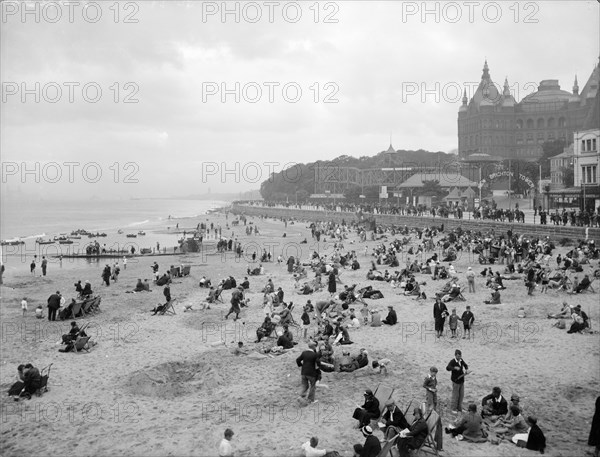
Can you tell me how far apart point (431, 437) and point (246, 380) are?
4500 millimetres

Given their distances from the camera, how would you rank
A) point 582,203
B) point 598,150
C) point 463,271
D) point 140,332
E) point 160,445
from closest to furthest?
1. point 160,445
2. point 140,332
3. point 463,271
4. point 582,203
5. point 598,150

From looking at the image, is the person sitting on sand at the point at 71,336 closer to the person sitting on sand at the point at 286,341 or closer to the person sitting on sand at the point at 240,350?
the person sitting on sand at the point at 240,350

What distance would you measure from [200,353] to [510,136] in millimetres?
103292

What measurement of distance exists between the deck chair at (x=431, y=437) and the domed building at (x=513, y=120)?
97.8m

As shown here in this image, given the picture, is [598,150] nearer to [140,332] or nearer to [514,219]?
[514,219]

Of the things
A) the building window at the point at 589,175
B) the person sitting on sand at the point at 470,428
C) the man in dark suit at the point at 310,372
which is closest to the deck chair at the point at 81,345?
the man in dark suit at the point at 310,372

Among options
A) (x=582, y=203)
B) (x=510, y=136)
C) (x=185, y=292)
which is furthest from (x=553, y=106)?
(x=185, y=292)

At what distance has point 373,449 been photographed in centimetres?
705

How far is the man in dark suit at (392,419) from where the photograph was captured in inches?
302

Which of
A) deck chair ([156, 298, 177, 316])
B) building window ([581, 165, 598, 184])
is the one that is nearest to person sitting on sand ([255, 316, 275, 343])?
deck chair ([156, 298, 177, 316])

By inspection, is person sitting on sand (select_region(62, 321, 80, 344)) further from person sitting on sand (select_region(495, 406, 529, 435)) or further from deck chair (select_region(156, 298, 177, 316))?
person sitting on sand (select_region(495, 406, 529, 435))

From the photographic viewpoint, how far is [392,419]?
8.04 meters

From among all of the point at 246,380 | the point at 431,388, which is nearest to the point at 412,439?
the point at 431,388

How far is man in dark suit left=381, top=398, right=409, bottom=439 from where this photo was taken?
7682 mm
